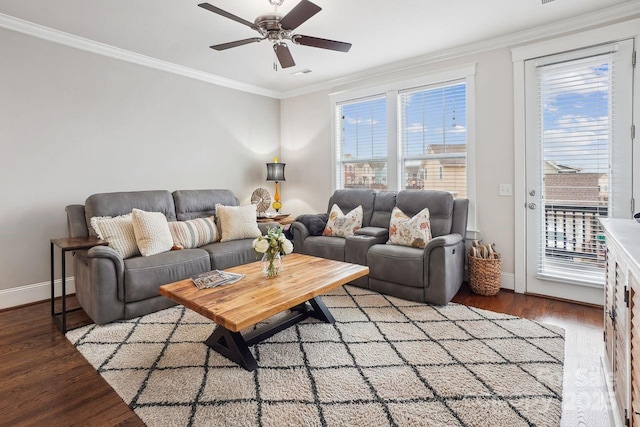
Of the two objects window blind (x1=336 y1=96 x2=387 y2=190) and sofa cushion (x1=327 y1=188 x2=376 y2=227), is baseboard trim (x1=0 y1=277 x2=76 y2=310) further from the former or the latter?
window blind (x1=336 y1=96 x2=387 y2=190)

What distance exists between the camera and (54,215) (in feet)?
11.1

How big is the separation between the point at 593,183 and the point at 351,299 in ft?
7.96

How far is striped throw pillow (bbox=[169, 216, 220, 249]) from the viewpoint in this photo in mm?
3490

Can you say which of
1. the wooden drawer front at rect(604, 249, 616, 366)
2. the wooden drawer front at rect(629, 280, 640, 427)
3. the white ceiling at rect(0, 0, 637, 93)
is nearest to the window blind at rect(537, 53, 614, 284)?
the white ceiling at rect(0, 0, 637, 93)

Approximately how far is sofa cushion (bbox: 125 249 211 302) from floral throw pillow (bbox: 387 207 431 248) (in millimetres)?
1950

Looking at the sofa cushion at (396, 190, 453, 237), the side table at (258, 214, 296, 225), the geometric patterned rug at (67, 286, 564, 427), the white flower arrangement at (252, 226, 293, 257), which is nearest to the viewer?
the geometric patterned rug at (67, 286, 564, 427)

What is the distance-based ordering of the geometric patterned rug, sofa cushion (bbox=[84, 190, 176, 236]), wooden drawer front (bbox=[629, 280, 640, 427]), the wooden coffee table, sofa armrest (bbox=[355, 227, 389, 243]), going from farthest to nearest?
→ sofa armrest (bbox=[355, 227, 389, 243])
sofa cushion (bbox=[84, 190, 176, 236])
the wooden coffee table
the geometric patterned rug
wooden drawer front (bbox=[629, 280, 640, 427])

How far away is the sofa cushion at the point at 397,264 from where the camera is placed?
3.12 meters

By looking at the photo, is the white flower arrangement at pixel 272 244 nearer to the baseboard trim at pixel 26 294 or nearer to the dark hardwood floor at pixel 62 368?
the dark hardwood floor at pixel 62 368

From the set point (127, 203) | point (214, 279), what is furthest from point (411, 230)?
point (127, 203)

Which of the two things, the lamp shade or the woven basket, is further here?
the lamp shade

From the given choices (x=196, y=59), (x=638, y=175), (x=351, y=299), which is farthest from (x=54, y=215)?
(x=638, y=175)

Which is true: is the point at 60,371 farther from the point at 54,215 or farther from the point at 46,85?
the point at 46,85

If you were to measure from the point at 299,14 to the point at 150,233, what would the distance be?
228cm
